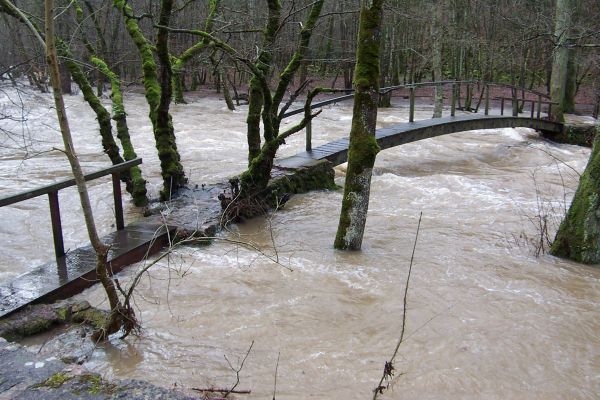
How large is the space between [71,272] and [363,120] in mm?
3458

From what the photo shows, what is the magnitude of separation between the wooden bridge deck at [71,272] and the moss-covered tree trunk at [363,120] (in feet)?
7.25

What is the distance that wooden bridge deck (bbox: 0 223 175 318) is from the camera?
16.1ft

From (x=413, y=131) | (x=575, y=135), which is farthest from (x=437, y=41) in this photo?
(x=413, y=131)

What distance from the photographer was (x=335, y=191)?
1005 cm

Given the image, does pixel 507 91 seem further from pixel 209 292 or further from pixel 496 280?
pixel 209 292

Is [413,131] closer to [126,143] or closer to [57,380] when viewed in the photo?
[126,143]

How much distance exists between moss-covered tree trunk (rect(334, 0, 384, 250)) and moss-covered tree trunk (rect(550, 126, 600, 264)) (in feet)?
8.30

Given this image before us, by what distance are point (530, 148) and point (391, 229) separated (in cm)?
947

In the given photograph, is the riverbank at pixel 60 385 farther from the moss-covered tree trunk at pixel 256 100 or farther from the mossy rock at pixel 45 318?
the moss-covered tree trunk at pixel 256 100

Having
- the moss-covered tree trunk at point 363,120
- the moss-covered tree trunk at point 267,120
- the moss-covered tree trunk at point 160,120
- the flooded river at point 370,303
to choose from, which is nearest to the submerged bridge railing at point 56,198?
the flooded river at point 370,303

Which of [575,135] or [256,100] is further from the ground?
[256,100]

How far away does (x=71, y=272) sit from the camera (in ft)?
18.1

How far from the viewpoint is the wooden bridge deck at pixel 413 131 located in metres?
10.6

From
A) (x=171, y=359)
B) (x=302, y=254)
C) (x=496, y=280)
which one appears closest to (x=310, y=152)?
(x=302, y=254)
